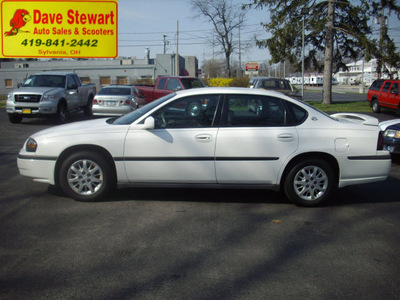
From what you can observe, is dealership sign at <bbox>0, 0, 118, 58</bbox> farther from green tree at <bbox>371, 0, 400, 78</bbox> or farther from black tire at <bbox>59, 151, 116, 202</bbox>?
green tree at <bbox>371, 0, 400, 78</bbox>

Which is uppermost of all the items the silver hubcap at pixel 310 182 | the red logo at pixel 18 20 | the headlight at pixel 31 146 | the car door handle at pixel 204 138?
the red logo at pixel 18 20

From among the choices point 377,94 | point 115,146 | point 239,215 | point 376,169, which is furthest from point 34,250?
point 377,94

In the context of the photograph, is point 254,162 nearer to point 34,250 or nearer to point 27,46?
point 34,250

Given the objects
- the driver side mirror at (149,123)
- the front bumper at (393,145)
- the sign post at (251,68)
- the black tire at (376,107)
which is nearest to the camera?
the driver side mirror at (149,123)

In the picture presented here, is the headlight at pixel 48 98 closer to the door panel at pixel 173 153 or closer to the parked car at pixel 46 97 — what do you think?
the parked car at pixel 46 97

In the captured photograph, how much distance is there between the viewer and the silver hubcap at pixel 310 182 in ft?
18.1

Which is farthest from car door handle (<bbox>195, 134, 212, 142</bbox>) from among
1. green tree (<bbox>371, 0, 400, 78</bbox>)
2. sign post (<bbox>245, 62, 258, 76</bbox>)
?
sign post (<bbox>245, 62, 258, 76</bbox>)

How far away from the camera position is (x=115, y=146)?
17.9 ft

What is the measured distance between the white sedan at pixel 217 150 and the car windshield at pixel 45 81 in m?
11.2

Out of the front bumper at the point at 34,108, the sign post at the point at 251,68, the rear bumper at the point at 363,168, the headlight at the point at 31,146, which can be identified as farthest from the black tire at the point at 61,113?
the sign post at the point at 251,68

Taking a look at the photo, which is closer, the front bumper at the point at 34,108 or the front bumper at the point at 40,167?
the front bumper at the point at 40,167

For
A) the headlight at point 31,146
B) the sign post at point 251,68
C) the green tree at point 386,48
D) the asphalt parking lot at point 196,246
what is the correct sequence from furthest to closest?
the sign post at point 251,68 → the green tree at point 386,48 → the headlight at point 31,146 → the asphalt parking lot at point 196,246

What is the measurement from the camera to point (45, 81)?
1611 cm

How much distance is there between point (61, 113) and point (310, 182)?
1243cm
